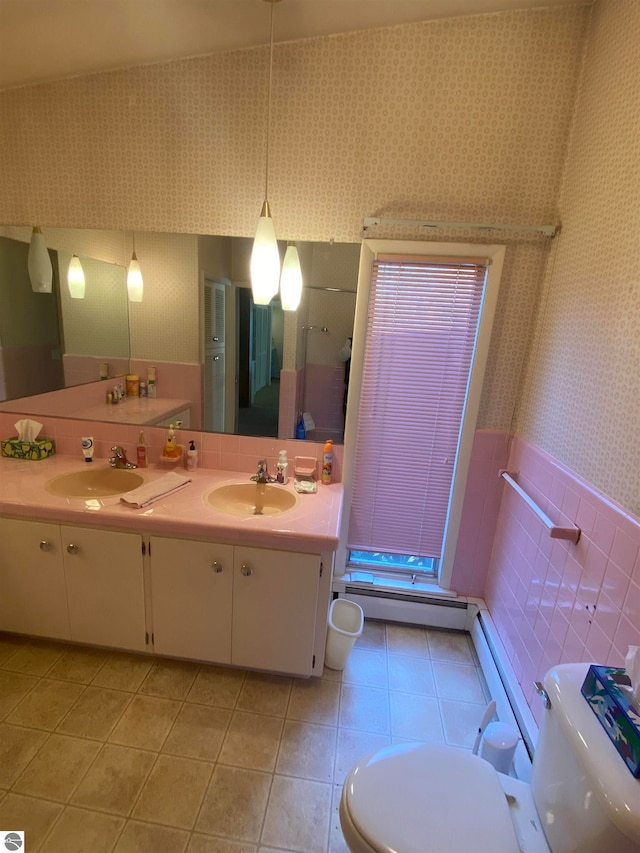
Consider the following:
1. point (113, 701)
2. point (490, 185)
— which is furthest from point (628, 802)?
point (490, 185)

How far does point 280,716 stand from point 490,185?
2.32 meters

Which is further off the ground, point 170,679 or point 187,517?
point 187,517

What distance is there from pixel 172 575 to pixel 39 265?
5.26ft

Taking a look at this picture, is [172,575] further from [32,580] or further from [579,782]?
[579,782]

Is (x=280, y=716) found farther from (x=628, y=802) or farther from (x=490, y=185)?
(x=490, y=185)

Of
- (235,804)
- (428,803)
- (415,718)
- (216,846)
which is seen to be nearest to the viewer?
(428,803)

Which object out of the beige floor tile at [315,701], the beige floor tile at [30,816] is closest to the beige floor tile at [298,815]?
the beige floor tile at [315,701]

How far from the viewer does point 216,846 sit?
1209 mm

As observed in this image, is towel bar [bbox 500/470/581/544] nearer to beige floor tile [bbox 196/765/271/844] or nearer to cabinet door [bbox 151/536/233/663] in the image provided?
cabinet door [bbox 151/536/233/663]

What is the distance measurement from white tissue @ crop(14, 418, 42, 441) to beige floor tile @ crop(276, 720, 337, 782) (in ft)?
5.79

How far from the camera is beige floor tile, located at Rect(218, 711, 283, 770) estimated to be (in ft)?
4.77

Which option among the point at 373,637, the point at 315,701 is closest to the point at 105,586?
the point at 315,701

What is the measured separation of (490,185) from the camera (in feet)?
5.51

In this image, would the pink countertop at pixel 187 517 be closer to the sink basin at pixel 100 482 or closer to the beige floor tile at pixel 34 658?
the sink basin at pixel 100 482
